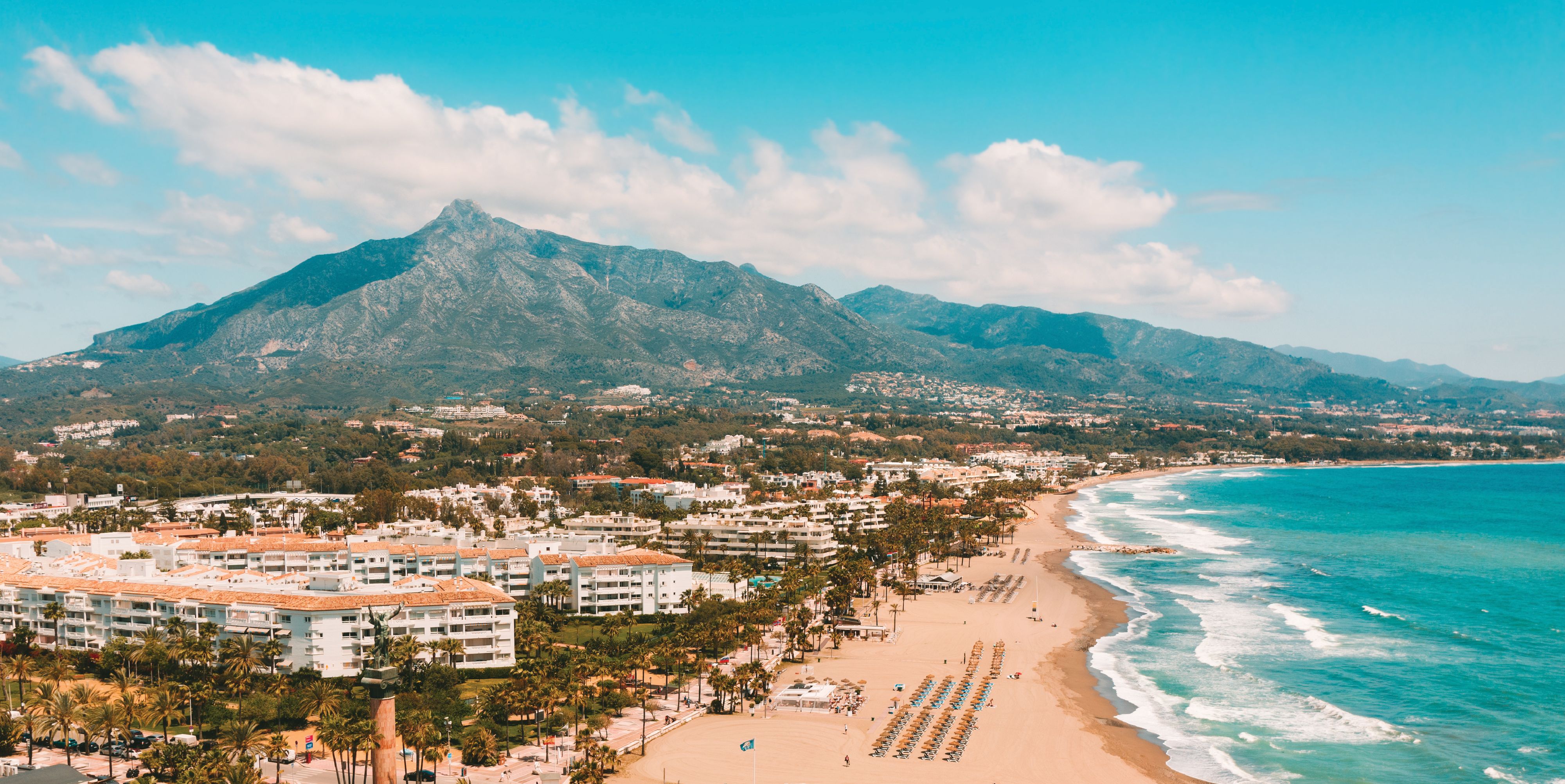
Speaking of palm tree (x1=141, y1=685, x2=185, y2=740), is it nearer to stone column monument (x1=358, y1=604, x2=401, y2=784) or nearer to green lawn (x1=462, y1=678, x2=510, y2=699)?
green lawn (x1=462, y1=678, x2=510, y2=699)

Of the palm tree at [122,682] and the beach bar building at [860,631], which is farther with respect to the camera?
the beach bar building at [860,631]

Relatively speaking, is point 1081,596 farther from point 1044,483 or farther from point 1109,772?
point 1044,483

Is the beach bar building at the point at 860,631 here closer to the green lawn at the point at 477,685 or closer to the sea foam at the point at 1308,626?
the green lawn at the point at 477,685

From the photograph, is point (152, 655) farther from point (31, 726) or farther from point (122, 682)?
point (31, 726)

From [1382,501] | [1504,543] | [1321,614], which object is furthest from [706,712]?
[1382,501]

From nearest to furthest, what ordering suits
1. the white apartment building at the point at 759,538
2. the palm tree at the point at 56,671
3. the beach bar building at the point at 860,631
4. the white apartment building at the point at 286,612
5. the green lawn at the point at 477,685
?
1. the palm tree at the point at 56,671
2. the green lawn at the point at 477,685
3. the white apartment building at the point at 286,612
4. the beach bar building at the point at 860,631
5. the white apartment building at the point at 759,538

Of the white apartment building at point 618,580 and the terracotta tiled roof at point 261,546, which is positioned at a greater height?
the terracotta tiled roof at point 261,546

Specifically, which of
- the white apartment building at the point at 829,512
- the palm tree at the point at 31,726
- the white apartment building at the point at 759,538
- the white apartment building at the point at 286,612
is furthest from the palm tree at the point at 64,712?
the white apartment building at the point at 829,512
